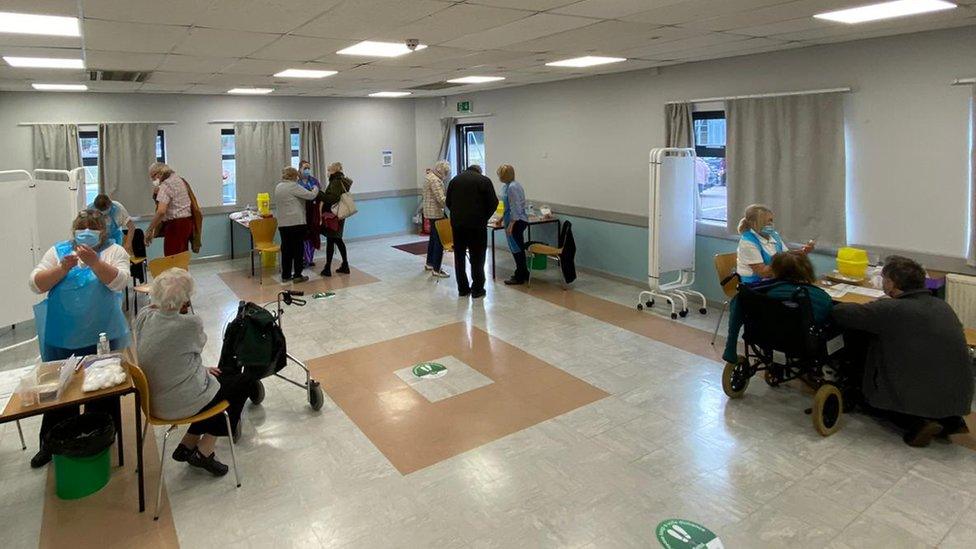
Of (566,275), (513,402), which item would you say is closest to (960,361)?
(513,402)

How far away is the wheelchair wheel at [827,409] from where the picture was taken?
3.51 meters

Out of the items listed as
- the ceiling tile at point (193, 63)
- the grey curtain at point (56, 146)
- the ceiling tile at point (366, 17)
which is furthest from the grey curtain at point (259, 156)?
the ceiling tile at point (366, 17)

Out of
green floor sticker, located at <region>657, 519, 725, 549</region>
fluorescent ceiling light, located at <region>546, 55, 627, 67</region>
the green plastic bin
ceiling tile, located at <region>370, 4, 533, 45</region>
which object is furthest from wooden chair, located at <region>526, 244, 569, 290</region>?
the green plastic bin

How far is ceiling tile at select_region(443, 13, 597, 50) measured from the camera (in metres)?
3.71

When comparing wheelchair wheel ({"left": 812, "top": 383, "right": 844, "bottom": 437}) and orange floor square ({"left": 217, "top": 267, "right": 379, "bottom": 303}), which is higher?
orange floor square ({"left": 217, "top": 267, "right": 379, "bottom": 303})

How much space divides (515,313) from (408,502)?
3.32 meters

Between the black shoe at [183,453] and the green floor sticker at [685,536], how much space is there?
240 centimetres

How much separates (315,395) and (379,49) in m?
2.66

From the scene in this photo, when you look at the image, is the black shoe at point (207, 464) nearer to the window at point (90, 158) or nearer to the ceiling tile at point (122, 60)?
the ceiling tile at point (122, 60)

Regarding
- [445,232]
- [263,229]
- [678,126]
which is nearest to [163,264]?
[263,229]

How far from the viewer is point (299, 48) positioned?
4543 mm

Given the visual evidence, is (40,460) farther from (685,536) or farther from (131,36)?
(685,536)

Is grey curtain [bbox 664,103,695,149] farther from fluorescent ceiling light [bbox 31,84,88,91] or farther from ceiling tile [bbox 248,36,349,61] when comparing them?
fluorescent ceiling light [bbox 31,84,88,91]

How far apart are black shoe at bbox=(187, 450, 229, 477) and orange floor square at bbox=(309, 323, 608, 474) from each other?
2.74ft
